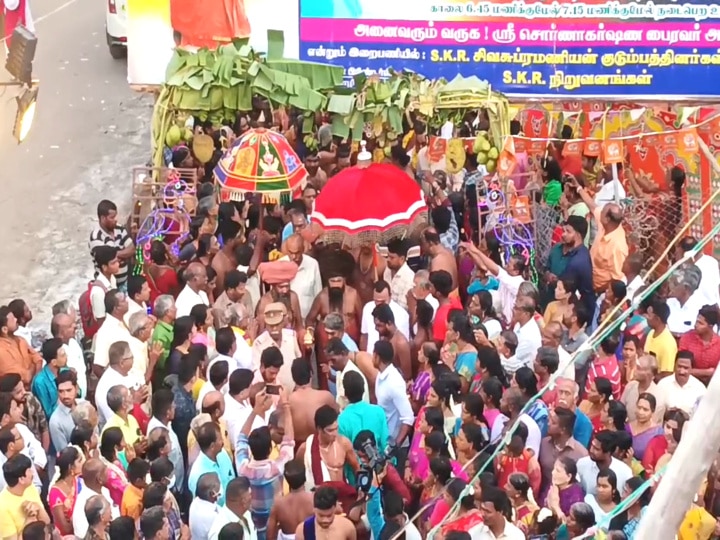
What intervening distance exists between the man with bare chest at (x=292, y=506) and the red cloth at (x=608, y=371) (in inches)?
80.9

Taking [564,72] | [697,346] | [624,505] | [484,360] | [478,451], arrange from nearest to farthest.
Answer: [624,505], [478,451], [484,360], [697,346], [564,72]

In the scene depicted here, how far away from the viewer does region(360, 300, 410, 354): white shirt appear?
31.0ft

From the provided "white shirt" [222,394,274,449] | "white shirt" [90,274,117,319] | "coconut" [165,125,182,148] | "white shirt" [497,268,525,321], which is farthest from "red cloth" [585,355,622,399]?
"coconut" [165,125,182,148]

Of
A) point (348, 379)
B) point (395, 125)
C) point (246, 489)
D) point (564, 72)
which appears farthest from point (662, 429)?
point (564, 72)

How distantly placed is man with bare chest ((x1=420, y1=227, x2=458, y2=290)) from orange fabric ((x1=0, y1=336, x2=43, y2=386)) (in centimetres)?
289

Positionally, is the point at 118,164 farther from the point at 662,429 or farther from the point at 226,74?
the point at 662,429

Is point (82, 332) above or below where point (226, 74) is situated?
below

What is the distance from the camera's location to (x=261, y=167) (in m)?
10.6

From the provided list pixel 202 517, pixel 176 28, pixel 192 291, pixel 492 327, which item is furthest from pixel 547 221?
pixel 202 517

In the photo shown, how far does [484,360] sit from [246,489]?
195cm

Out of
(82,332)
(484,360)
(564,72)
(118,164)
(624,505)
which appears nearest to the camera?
(624,505)

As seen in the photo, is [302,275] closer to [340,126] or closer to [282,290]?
[282,290]

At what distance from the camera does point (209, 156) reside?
12.1 meters

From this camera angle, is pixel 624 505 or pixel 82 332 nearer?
pixel 624 505
